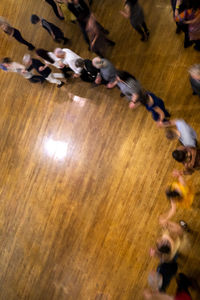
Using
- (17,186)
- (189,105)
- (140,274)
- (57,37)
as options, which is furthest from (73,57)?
(140,274)

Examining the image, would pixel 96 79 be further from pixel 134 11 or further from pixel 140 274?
pixel 140 274

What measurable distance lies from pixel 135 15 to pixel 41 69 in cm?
179

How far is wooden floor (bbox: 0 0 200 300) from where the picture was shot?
159 inches

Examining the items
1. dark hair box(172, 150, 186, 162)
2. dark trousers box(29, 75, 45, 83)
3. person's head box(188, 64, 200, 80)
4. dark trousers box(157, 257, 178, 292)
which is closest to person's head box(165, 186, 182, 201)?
dark hair box(172, 150, 186, 162)

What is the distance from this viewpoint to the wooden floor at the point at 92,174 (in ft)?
13.2

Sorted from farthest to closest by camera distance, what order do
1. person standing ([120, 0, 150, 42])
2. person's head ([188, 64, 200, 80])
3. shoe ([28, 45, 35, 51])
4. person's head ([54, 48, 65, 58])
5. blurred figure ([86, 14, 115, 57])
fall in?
shoe ([28, 45, 35, 51])
blurred figure ([86, 14, 115, 57])
person's head ([54, 48, 65, 58])
person standing ([120, 0, 150, 42])
person's head ([188, 64, 200, 80])

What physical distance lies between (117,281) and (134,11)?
427 centimetres

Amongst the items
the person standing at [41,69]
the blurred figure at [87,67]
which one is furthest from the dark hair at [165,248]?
the person standing at [41,69]

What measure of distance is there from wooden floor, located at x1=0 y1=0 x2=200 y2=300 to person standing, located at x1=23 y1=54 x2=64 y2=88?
0.85 ft

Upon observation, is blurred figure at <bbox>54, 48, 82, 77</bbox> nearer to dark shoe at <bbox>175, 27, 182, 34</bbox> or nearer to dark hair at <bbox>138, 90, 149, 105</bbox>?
dark hair at <bbox>138, 90, 149, 105</bbox>

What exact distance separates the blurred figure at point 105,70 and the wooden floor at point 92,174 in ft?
1.98

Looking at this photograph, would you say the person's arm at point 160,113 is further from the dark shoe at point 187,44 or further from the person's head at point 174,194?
the dark shoe at point 187,44

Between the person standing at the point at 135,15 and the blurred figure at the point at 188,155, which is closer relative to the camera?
the blurred figure at the point at 188,155

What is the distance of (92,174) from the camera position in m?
4.45
